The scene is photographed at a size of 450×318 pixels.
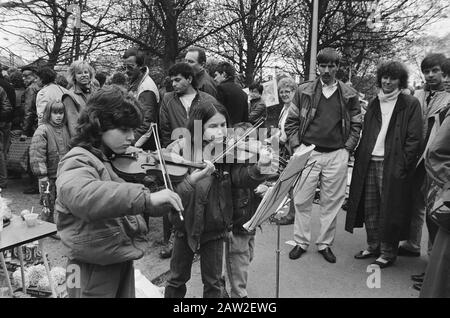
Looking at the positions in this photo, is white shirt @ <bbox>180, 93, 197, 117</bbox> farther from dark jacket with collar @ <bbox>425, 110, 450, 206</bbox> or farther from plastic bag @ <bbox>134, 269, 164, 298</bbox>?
dark jacket with collar @ <bbox>425, 110, 450, 206</bbox>

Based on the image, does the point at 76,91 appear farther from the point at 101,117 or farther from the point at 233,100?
the point at 101,117

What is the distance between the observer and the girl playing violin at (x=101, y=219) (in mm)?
1608

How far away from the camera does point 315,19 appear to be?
9.88 m

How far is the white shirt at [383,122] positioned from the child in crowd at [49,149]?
314 cm

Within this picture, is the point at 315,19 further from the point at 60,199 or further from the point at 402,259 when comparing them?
the point at 60,199

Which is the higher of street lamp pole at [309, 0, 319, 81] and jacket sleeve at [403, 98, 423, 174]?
street lamp pole at [309, 0, 319, 81]

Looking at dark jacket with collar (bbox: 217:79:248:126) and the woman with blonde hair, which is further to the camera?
dark jacket with collar (bbox: 217:79:248:126)

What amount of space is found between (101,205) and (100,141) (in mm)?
413

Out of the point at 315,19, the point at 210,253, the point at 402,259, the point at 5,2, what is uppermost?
the point at 315,19

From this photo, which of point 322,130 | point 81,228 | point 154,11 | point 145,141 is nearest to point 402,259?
point 322,130

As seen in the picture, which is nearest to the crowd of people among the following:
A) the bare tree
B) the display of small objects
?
the display of small objects

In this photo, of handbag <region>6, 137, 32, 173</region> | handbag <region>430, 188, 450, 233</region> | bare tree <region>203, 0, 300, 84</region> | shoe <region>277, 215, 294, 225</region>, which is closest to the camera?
handbag <region>430, 188, 450, 233</region>

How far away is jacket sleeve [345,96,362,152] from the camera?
389 centimetres

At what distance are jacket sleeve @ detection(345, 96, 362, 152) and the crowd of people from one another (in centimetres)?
1
